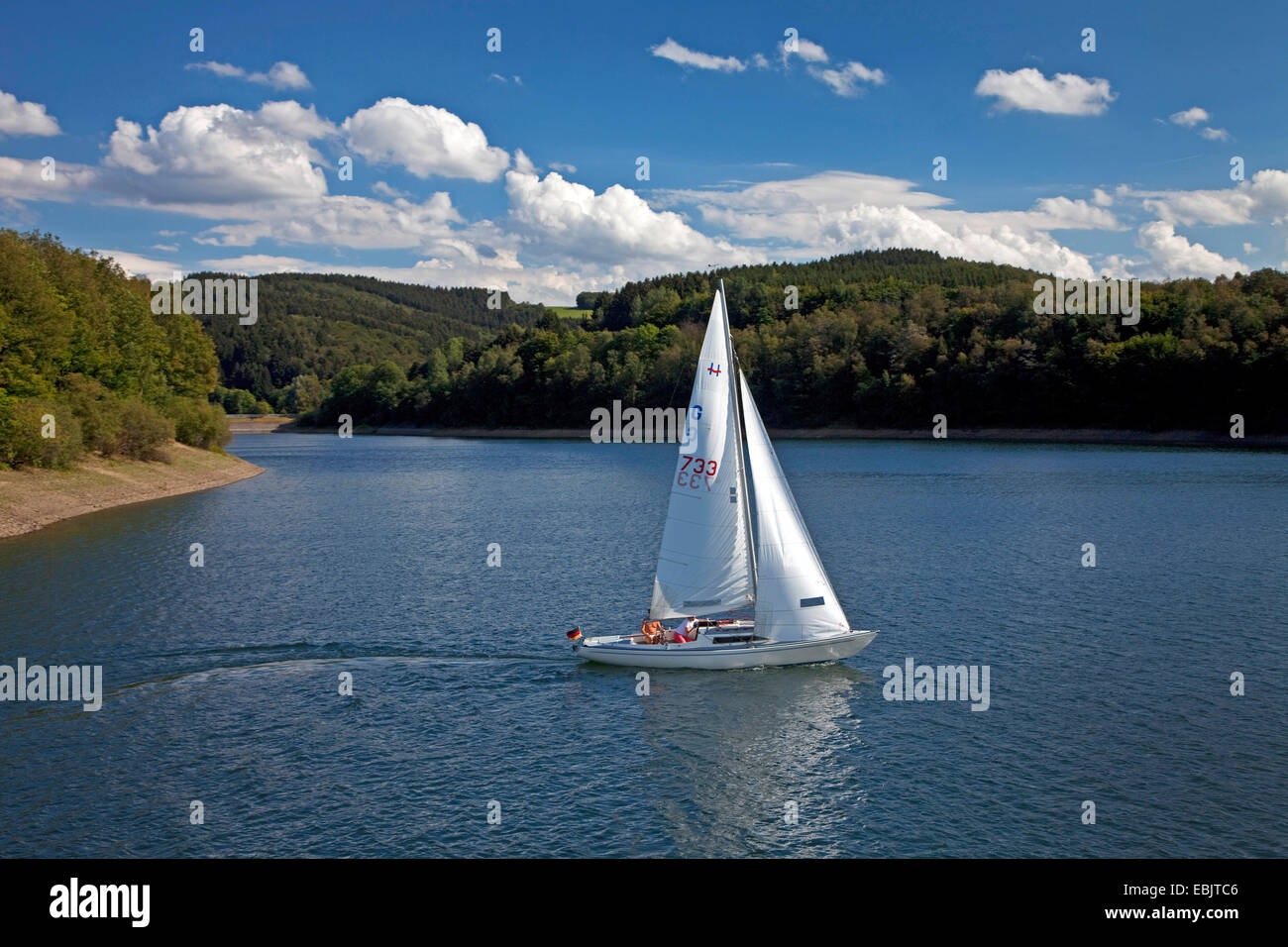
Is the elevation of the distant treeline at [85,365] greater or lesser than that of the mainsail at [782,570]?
greater

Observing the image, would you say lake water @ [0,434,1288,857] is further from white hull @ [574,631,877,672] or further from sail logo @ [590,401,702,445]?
sail logo @ [590,401,702,445]

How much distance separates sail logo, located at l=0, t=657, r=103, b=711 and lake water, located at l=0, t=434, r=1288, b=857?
68cm

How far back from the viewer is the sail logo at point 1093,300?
143500 millimetres

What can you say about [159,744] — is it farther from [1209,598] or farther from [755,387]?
[755,387]

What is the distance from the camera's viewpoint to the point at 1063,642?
31.8 metres

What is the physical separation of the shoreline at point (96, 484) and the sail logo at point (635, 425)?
277ft

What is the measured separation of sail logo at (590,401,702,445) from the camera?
565 feet

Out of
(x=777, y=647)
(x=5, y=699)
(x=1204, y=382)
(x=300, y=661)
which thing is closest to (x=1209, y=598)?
(x=777, y=647)

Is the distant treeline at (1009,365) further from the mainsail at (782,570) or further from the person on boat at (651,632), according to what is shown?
the person on boat at (651,632)
